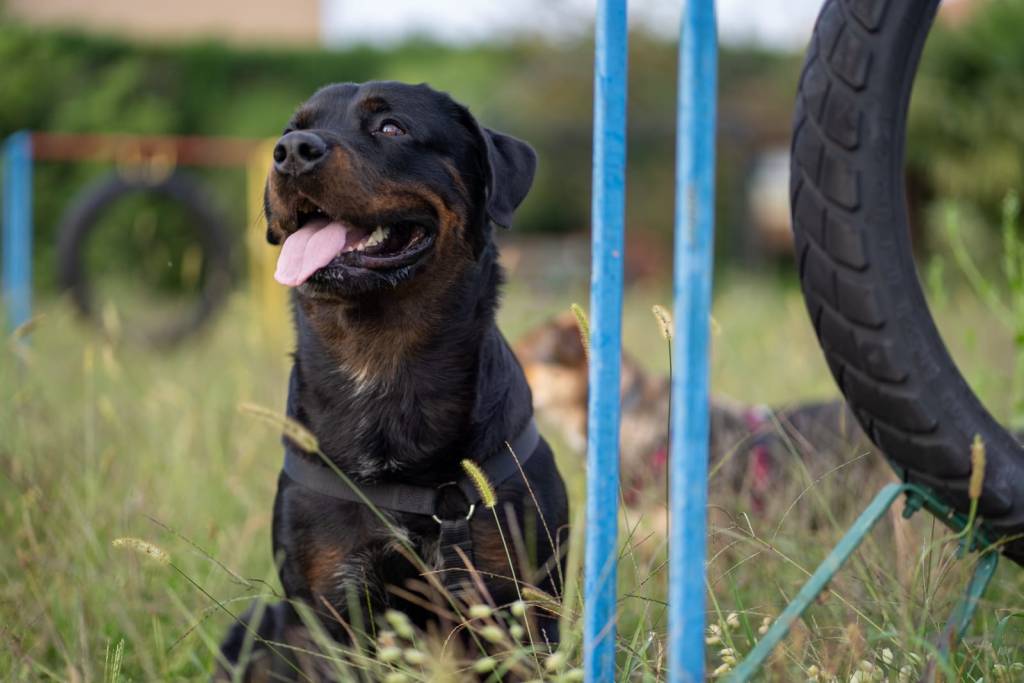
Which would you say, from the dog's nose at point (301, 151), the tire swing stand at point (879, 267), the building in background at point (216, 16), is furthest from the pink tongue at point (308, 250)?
the building in background at point (216, 16)

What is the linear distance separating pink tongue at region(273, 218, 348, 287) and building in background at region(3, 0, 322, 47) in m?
13.3

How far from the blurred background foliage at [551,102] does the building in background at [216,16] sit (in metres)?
1.03

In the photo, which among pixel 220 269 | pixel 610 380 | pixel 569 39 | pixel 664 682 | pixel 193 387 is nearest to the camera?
pixel 610 380

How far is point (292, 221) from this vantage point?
2803 mm

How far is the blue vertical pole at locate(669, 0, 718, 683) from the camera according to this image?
5.07 feet

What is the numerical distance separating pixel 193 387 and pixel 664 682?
4.25 metres

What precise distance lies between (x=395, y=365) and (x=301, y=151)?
614mm

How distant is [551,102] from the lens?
50.5 feet

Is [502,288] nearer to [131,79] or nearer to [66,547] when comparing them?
[66,547]

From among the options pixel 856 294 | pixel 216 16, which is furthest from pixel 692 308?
pixel 216 16

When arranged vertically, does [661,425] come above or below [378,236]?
below

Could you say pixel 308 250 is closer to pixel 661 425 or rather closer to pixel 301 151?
pixel 301 151

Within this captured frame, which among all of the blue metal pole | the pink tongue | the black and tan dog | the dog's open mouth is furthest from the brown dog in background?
the blue metal pole

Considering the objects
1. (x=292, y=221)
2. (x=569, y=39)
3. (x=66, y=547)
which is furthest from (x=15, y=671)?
(x=569, y=39)
